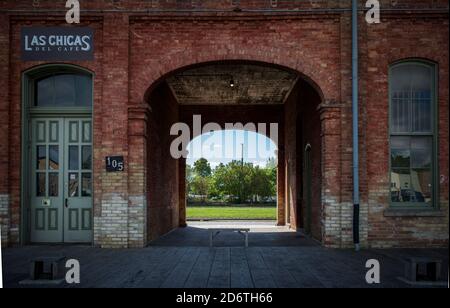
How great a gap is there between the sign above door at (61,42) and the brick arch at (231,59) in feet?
4.43

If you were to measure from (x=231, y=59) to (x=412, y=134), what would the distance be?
4534 mm

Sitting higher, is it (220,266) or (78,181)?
(78,181)

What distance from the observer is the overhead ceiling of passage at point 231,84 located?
14.6 m

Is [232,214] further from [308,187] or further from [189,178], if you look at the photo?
[189,178]

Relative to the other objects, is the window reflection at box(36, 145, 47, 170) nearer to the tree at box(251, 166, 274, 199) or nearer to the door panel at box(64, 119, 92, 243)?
the door panel at box(64, 119, 92, 243)

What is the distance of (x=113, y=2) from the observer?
10484 mm

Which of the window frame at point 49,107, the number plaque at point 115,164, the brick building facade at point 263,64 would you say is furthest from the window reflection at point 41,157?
the number plaque at point 115,164

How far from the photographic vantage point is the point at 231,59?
1056cm

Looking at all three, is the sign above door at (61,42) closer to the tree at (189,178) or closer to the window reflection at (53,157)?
the window reflection at (53,157)

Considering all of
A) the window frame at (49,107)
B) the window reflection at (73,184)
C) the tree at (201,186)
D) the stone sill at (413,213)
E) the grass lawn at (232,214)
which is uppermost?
the window frame at (49,107)

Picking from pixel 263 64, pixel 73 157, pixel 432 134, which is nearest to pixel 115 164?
pixel 73 157

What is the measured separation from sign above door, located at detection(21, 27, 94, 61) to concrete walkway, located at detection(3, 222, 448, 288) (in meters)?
4.38

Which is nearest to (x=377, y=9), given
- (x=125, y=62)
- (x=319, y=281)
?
(x=125, y=62)

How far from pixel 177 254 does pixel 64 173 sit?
353 centimetres
